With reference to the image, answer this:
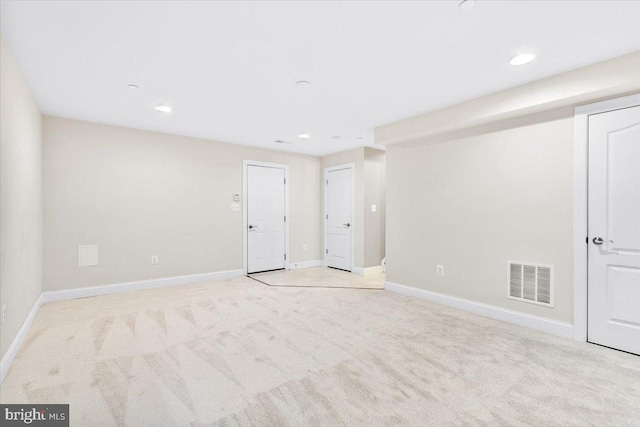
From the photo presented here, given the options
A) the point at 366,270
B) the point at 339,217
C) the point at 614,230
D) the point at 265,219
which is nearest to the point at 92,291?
the point at 265,219

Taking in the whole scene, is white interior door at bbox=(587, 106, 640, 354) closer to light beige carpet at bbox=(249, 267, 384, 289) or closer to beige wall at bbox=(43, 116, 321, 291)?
light beige carpet at bbox=(249, 267, 384, 289)

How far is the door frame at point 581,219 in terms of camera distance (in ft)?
9.41

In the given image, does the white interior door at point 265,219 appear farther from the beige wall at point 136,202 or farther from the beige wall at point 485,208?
the beige wall at point 485,208

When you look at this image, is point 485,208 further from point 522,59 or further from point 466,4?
point 466,4

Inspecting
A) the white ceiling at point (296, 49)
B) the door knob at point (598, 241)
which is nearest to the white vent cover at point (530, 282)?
the door knob at point (598, 241)

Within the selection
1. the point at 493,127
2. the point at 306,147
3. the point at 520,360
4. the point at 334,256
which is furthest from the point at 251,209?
the point at 520,360

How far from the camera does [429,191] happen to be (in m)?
4.19

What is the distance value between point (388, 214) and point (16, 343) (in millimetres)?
4352

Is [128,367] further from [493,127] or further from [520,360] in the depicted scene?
[493,127]

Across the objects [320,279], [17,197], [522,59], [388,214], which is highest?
[522,59]

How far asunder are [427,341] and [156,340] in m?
2.52

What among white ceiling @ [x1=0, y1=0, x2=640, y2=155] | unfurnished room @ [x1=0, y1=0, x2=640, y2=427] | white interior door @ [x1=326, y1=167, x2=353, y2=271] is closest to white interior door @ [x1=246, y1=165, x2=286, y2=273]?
unfurnished room @ [x1=0, y1=0, x2=640, y2=427]

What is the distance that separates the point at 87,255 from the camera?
4324 mm

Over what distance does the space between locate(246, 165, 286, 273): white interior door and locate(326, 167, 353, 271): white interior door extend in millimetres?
1015
